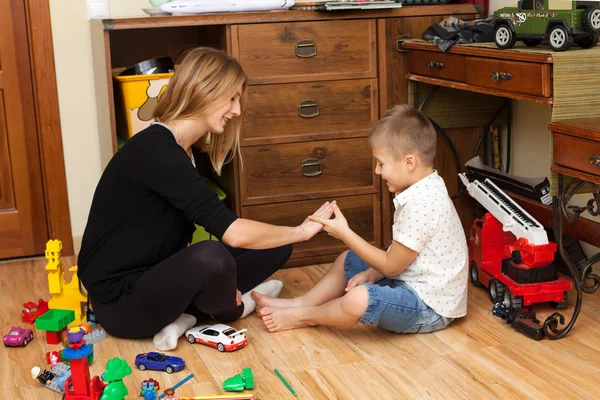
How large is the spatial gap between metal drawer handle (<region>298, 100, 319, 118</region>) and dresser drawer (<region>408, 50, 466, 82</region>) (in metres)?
0.37

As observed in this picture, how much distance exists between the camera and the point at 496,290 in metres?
2.54

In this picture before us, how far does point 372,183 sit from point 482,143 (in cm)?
49

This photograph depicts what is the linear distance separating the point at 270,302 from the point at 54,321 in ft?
2.05

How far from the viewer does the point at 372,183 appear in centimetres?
305

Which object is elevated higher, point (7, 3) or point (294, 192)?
point (7, 3)

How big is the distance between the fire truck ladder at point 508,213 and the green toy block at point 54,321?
1297mm

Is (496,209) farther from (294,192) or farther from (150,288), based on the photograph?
(150,288)

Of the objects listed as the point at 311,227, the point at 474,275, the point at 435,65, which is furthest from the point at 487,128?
the point at 311,227

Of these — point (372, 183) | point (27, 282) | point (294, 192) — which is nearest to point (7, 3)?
point (27, 282)

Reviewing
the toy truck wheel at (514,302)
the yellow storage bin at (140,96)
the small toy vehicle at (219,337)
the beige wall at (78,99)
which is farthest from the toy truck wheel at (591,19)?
the beige wall at (78,99)

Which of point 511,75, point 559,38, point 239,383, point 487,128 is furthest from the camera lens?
point 487,128

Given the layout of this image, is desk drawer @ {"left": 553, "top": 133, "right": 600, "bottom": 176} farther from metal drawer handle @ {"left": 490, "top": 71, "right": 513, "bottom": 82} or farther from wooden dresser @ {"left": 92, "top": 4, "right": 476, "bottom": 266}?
wooden dresser @ {"left": 92, "top": 4, "right": 476, "bottom": 266}

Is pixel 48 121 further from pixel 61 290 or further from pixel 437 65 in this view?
pixel 437 65

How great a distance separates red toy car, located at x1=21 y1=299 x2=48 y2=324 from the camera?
2.52 m
